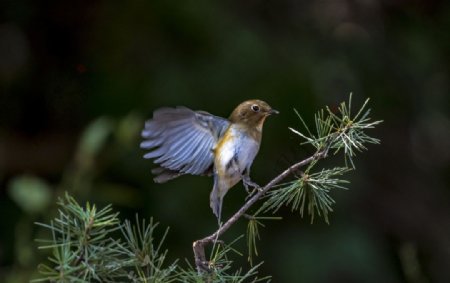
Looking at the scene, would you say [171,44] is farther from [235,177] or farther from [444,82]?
[235,177]

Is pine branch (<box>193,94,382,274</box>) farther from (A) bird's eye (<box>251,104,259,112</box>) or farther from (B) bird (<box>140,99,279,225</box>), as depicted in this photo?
(A) bird's eye (<box>251,104,259,112</box>)

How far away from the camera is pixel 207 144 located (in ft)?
5.58

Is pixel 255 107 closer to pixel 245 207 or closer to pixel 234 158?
pixel 234 158

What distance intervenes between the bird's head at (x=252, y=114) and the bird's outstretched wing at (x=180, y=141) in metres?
0.04

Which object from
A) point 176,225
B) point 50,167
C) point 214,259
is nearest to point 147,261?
point 214,259

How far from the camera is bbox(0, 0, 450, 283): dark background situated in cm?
382

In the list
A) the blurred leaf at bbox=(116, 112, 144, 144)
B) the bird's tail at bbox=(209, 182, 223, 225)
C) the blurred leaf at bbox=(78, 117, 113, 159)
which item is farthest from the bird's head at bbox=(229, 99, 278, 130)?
the blurred leaf at bbox=(116, 112, 144, 144)

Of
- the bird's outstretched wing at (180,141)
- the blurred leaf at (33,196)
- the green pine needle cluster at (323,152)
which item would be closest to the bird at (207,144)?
the bird's outstretched wing at (180,141)

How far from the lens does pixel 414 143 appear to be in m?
4.46

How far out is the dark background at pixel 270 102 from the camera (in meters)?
3.82

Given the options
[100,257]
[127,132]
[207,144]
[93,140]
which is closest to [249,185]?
[207,144]

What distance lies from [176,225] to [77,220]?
7.97 ft

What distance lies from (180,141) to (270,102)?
2.33 meters

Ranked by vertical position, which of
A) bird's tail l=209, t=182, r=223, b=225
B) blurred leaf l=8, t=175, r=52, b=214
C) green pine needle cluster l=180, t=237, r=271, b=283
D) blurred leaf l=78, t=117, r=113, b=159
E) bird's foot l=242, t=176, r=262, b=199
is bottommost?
blurred leaf l=8, t=175, r=52, b=214
